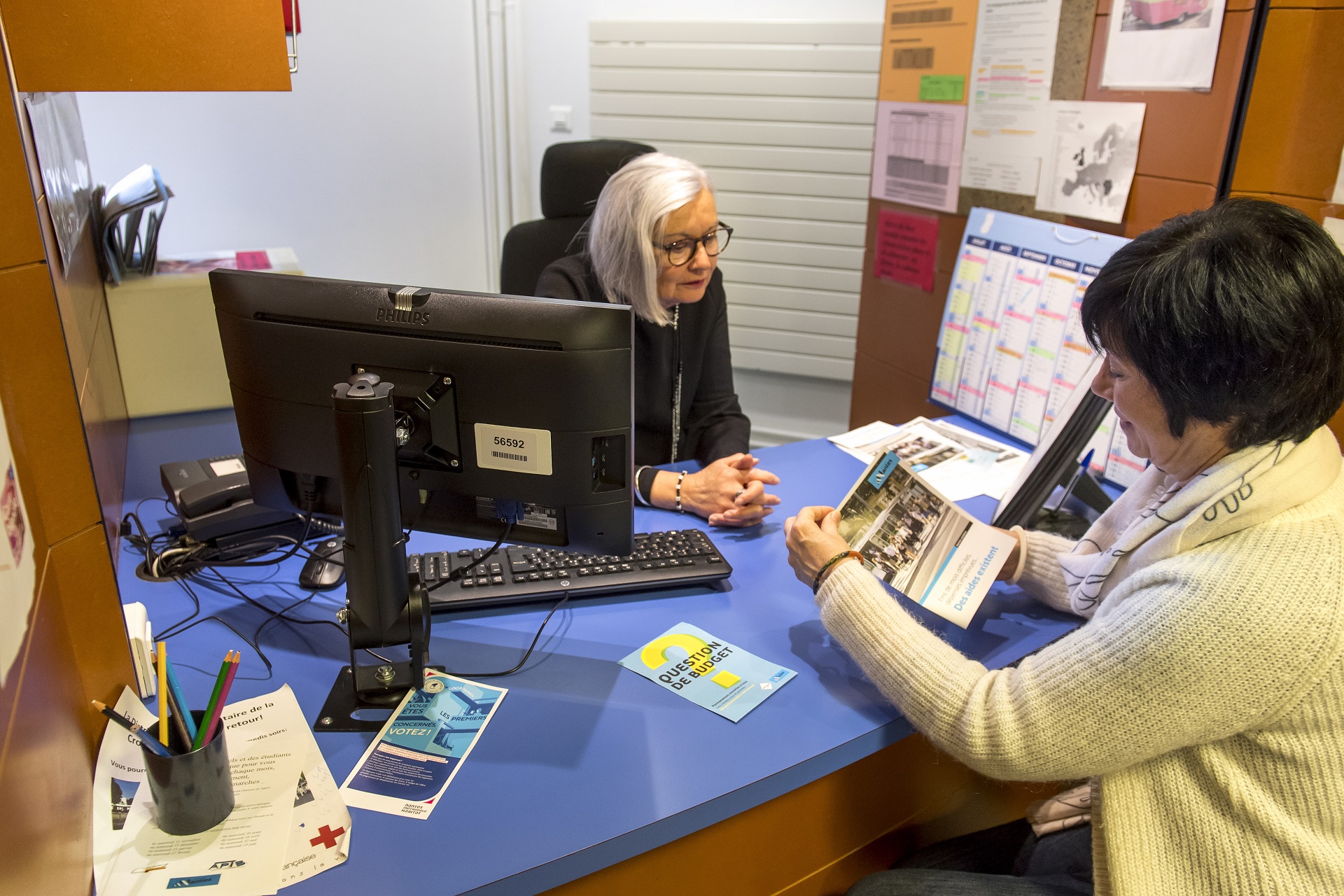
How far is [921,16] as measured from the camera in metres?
2.31

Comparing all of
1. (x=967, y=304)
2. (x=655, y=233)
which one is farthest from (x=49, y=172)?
(x=967, y=304)

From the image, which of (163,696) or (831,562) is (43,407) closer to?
(163,696)

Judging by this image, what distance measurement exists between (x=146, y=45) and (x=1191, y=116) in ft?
5.51

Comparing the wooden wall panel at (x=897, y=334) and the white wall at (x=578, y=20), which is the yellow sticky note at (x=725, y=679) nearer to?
the wooden wall panel at (x=897, y=334)

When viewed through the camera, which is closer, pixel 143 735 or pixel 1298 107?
pixel 143 735

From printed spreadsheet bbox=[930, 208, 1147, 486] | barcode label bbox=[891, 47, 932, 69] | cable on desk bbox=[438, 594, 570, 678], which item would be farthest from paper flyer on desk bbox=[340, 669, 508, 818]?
barcode label bbox=[891, 47, 932, 69]

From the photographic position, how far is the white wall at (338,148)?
2889 millimetres

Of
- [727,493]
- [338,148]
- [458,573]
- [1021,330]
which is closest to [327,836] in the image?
[458,573]

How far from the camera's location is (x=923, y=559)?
1.31m

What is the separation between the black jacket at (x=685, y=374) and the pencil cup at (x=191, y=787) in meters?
1.15

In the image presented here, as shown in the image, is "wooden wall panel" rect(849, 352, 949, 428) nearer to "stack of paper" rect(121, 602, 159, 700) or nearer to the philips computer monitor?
the philips computer monitor

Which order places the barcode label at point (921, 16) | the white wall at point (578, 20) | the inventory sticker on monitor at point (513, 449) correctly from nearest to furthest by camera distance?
the inventory sticker on monitor at point (513, 449) → the barcode label at point (921, 16) → the white wall at point (578, 20)

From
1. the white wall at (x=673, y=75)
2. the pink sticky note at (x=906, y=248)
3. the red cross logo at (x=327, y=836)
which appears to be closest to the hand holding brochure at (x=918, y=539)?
the red cross logo at (x=327, y=836)

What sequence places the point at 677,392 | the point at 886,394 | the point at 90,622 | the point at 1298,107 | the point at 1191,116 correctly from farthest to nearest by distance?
the point at 886,394 → the point at 677,392 → the point at 1191,116 → the point at 1298,107 → the point at 90,622
